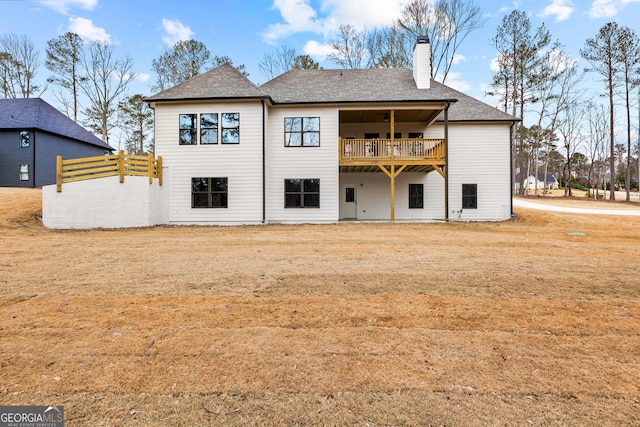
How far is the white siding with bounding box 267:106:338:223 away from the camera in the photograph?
15.4 meters

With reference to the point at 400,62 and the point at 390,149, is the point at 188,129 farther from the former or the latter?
the point at 400,62

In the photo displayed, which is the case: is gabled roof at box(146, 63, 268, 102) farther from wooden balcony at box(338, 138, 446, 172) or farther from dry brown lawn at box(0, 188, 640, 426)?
dry brown lawn at box(0, 188, 640, 426)

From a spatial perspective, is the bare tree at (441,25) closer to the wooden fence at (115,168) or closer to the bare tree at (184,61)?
the bare tree at (184,61)

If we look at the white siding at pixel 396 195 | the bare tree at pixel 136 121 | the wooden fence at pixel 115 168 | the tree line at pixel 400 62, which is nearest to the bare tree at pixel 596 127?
the tree line at pixel 400 62

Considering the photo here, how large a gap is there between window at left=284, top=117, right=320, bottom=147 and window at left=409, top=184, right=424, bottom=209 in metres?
5.74

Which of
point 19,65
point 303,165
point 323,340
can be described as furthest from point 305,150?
point 19,65

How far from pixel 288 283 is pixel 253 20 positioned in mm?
24466

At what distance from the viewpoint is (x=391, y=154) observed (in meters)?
14.9

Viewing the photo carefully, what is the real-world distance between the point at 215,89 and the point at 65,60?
24.0 m

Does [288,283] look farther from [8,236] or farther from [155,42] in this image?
[155,42]

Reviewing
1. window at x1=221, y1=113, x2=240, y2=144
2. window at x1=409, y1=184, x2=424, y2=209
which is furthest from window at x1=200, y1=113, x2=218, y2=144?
window at x1=409, y1=184, x2=424, y2=209

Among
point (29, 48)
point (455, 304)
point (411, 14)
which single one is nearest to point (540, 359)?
point (455, 304)

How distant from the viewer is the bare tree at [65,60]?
2839 cm

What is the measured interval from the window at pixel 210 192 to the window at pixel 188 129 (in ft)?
5.82
